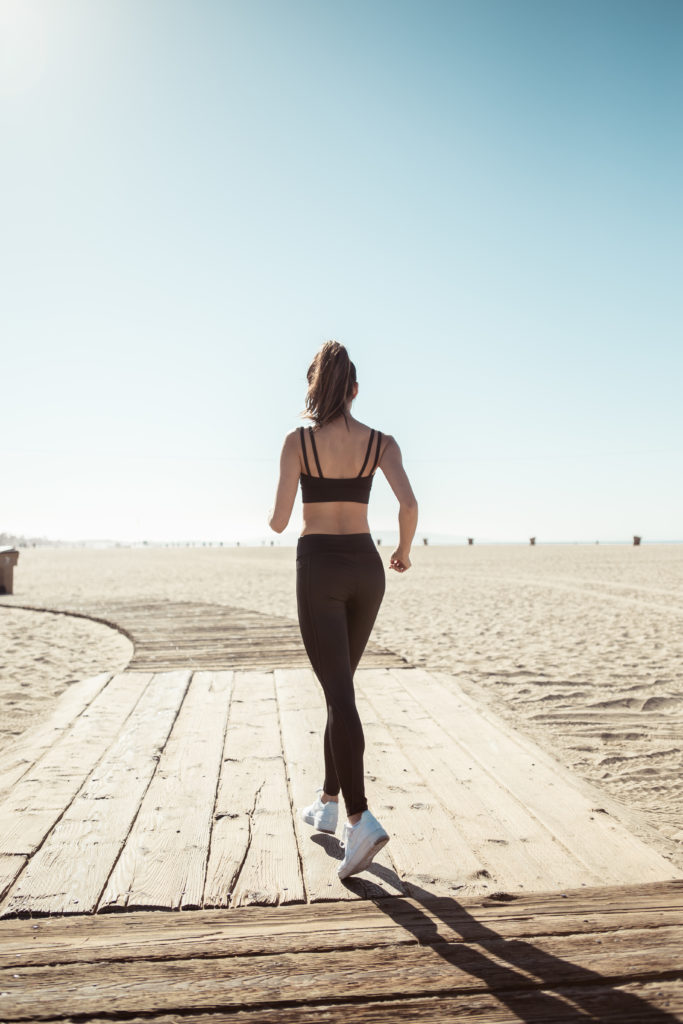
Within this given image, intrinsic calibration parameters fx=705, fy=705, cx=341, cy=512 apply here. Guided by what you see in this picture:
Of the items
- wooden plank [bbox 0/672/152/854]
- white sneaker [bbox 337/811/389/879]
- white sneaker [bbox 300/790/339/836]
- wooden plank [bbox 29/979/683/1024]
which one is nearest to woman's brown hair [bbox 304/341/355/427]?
white sneaker [bbox 337/811/389/879]

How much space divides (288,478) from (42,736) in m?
3.01

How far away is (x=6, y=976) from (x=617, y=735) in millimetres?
4653

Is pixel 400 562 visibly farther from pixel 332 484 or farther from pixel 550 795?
pixel 550 795

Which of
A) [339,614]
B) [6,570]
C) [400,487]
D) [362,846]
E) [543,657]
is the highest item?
[400,487]

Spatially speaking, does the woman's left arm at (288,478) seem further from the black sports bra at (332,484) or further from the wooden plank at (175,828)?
the wooden plank at (175,828)

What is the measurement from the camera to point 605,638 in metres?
9.80

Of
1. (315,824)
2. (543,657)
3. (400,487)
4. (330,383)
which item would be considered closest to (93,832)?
(315,824)

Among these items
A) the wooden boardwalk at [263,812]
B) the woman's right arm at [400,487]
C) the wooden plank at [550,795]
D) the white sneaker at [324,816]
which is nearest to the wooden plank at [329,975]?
the wooden boardwalk at [263,812]

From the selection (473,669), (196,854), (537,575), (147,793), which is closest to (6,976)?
(196,854)

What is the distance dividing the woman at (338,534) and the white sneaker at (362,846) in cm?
2

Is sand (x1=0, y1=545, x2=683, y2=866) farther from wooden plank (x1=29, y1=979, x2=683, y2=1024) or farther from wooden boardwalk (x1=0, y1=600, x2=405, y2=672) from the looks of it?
wooden plank (x1=29, y1=979, x2=683, y2=1024)

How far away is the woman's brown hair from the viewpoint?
2.79 m

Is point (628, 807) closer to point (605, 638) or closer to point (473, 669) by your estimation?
point (473, 669)

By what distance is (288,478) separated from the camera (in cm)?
278
